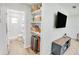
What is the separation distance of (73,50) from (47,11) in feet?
2.23

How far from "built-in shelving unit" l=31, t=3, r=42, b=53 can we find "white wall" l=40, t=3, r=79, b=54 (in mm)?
63

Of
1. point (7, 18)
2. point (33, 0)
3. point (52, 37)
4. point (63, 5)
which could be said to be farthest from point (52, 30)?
point (7, 18)

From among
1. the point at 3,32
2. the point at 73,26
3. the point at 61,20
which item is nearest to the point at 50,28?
the point at 61,20

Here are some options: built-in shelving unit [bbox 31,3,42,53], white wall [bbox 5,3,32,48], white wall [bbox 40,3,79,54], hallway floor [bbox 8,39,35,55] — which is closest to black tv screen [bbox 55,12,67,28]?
white wall [bbox 40,3,79,54]

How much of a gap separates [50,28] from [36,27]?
0.21 meters

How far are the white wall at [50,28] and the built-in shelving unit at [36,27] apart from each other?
0.06 m

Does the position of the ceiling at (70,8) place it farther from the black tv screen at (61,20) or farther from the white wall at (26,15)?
the white wall at (26,15)

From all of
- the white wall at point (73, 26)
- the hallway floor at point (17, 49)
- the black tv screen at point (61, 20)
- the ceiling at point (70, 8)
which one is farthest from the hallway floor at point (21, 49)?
the ceiling at point (70, 8)

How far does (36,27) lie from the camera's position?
1237 mm

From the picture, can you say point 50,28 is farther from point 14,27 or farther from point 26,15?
point 14,27

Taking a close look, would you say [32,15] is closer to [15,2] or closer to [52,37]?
[15,2]

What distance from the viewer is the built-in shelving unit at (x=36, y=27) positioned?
3.92ft

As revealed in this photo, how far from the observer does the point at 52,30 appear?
120 cm
